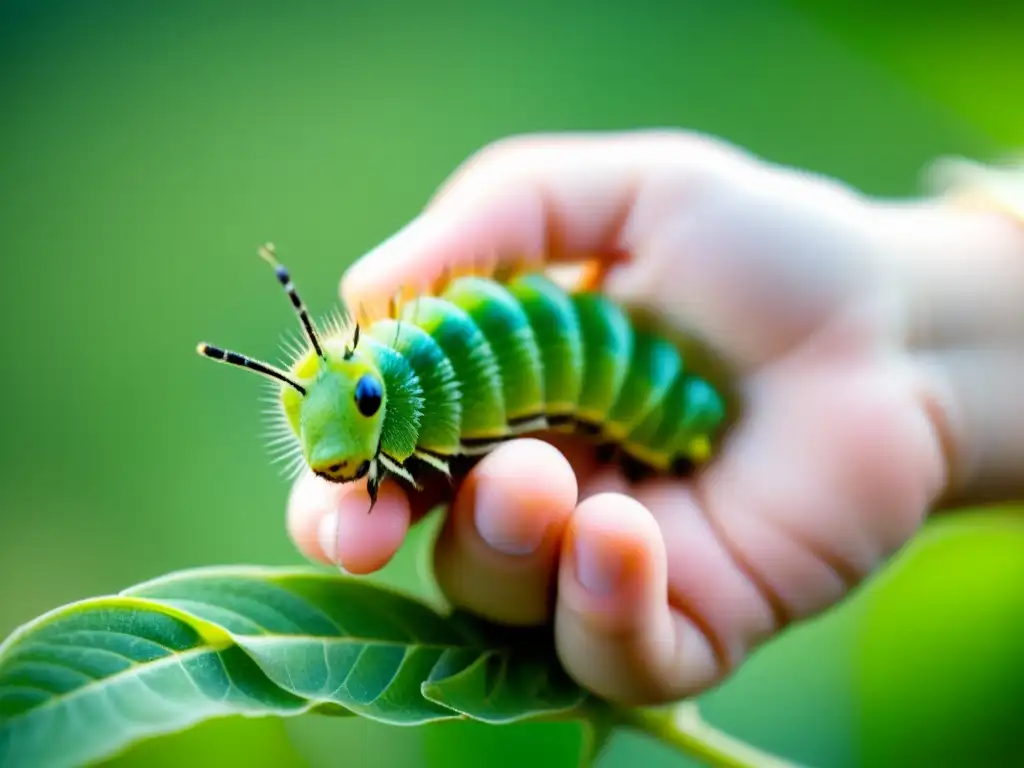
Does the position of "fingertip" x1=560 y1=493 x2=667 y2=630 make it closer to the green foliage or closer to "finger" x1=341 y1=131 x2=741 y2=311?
the green foliage

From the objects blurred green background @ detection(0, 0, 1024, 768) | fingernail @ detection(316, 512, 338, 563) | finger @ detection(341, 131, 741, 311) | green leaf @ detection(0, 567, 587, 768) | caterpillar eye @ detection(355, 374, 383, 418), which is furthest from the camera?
blurred green background @ detection(0, 0, 1024, 768)

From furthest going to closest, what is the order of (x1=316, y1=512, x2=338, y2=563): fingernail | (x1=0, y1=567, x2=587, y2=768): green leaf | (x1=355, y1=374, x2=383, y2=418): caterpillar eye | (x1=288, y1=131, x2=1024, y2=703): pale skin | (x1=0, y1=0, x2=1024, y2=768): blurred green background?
(x1=0, y1=0, x2=1024, y2=768): blurred green background → (x1=288, y1=131, x2=1024, y2=703): pale skin → (x1=316, y1=512, x2=338, y2=563): fingernail → (x1=355, y1=374, x2=383, y2=418): caterpillar eye → (x1=0, y1=567, x2=587, y2=768): green leaf

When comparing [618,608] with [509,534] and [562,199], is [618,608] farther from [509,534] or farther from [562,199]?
[562,199]

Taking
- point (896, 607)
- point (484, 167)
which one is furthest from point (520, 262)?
point (896, 607)

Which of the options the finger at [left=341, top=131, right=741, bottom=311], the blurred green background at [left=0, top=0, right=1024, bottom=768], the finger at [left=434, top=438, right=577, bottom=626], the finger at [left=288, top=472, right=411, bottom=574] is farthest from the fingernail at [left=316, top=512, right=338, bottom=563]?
the blurred green background at [left=0, top=0, right=1024, bottom=768]

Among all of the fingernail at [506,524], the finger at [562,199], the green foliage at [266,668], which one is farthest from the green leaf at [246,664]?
the finger at [562,199]

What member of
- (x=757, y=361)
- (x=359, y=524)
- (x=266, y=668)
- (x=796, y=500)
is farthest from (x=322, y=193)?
(x=266, y=668)

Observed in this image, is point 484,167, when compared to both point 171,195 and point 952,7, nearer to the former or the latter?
point 171,195

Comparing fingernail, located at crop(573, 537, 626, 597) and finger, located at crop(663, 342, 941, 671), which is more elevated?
fingernail, located at crop(573, 537, 626, 597)
